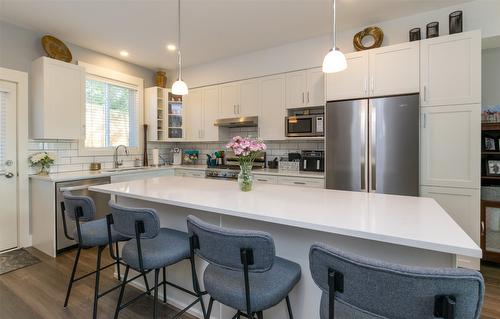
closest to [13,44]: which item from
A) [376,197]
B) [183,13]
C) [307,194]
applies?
[183,13]

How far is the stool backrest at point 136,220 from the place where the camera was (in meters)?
1.46

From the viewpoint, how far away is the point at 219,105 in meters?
4.43

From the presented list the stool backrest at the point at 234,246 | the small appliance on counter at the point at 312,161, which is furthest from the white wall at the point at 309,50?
the stool backrest at the point at 234,246

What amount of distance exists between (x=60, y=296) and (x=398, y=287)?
2.68m

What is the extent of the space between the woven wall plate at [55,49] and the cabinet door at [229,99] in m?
2.22

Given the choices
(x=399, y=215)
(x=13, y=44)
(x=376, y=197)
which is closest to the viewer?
(x=399, y=215)

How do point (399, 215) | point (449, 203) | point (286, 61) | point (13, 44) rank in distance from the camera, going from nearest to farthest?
1. point (399, 215)
2. point (449, 203)
3. point (13, 44)
4. point (286, 61)

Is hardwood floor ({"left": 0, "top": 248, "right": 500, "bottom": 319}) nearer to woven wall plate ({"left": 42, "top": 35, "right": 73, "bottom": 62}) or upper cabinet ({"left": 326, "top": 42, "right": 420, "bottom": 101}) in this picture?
upper cabinet ({"left": 326, "top": 42, "right": 420, "bottom": 101})

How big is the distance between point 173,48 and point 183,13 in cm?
110

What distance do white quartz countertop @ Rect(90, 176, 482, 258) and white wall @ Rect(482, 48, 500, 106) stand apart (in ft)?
7.78

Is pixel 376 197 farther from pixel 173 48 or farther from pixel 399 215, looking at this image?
pixel 173 48

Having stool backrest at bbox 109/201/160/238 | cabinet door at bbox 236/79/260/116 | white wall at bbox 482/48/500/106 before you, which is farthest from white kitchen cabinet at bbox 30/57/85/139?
white wall at bbox 482/48/500/106

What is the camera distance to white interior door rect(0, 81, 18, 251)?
3072 millimetres

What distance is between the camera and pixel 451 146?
255 cm
